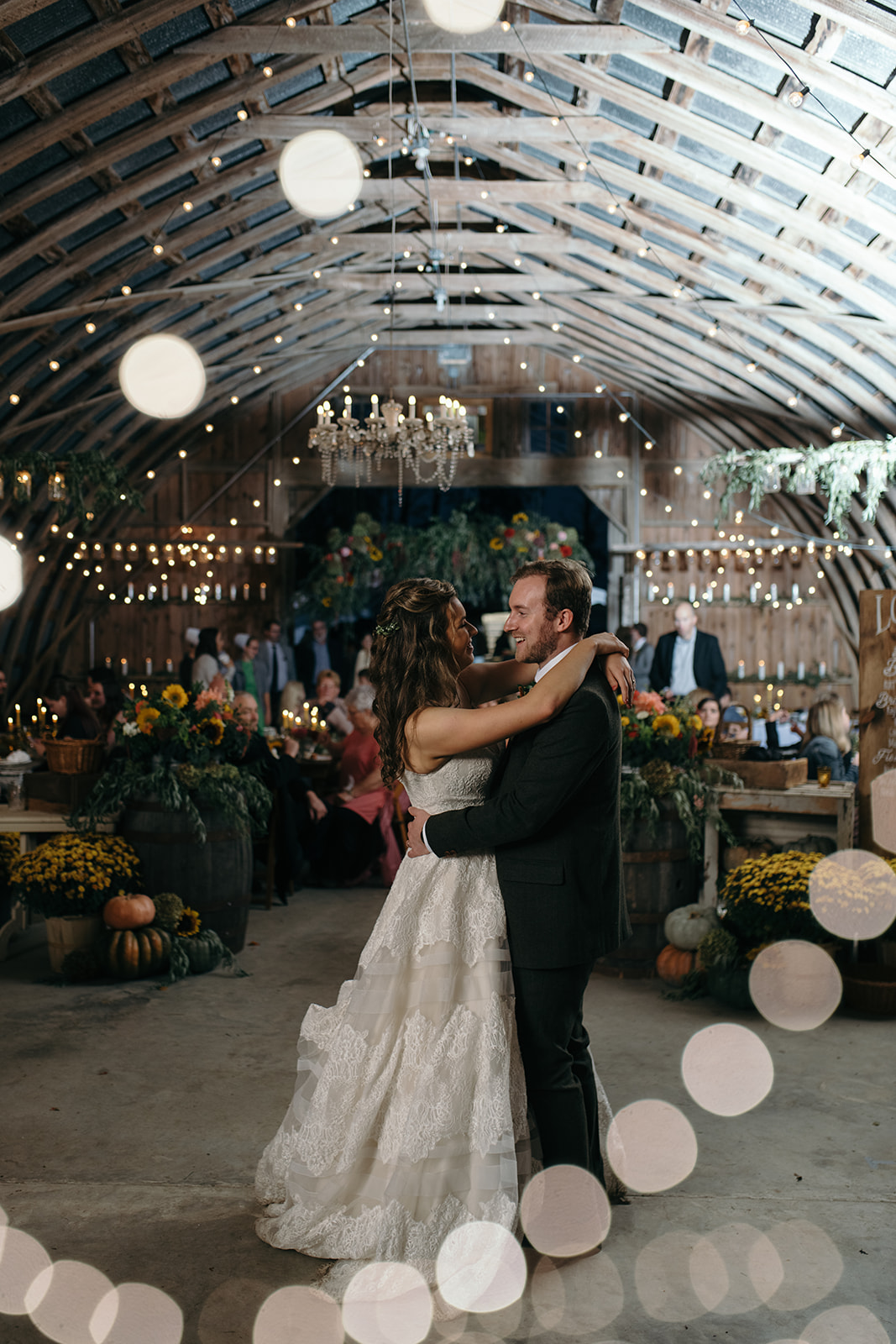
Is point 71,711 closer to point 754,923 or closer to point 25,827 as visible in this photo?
point 25,827

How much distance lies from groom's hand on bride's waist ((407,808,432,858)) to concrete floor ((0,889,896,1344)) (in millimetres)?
1000

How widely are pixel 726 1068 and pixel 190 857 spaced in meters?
2.58

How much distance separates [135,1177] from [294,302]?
368 inches

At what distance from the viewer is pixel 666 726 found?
5234 millimetres

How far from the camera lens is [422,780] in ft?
8.98

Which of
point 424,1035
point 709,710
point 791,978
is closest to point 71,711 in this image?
point 709,710

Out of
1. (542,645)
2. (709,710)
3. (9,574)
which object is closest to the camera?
(542,645)

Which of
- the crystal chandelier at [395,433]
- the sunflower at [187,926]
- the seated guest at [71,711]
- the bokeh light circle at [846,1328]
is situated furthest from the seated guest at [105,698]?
the bokeh light circle at [846,1328]

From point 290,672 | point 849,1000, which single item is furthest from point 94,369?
point 849,1000

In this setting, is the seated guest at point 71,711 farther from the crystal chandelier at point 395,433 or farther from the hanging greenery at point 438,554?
the hanging greenery at point 438,554

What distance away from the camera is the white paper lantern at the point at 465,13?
6500 millimetres

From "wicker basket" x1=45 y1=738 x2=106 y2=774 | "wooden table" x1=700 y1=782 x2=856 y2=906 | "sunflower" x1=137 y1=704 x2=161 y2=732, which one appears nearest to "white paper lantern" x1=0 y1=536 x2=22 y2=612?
"wicker basket" x1=45 y1=738 x2=106 y2=774

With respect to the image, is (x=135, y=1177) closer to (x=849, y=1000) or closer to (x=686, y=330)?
(x=849, y=1000)

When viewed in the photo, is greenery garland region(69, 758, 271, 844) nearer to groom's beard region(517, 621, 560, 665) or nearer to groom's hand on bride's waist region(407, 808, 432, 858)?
groom's hand on bride's waist region(407, 808, 432, 858)
